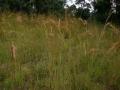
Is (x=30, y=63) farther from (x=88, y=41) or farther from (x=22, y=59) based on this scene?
(x=88, y=41)

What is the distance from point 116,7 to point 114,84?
6.54 metres

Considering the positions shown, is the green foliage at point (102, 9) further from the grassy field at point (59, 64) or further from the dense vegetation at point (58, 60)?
the grassy field at point (59, 64)

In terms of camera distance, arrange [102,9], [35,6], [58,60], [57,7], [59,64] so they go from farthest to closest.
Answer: [57,7], [35,6], [102,9], [58,60], [59,64]

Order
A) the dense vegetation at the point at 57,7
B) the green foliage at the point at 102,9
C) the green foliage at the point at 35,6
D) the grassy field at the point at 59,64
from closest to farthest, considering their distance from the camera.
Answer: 1. the grassy field at the point at 59,64
2. the green foliage at the point at 102,9
3. the dense vegetation at the point at 57,7
4. the green foliage at the point at 35,6

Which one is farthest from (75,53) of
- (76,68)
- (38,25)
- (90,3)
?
(90,3)

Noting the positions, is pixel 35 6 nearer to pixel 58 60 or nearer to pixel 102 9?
pixel 102 9

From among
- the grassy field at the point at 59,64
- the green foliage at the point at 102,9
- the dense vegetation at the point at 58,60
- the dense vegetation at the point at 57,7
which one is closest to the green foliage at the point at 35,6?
the dense vegetation at the point at 57,7

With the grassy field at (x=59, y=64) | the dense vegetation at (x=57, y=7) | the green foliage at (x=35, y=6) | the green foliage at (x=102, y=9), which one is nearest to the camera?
the grassy field at (x=59, y=64)

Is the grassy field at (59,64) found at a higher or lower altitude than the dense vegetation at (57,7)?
lower

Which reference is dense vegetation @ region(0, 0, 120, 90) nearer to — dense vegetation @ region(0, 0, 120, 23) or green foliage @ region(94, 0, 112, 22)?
green foliage @ region(94, 0, 112, 22)

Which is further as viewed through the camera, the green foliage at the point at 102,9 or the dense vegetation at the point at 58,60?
the green foliage at the point at 102,9

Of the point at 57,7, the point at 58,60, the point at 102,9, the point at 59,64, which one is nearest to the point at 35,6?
the point at 57,7

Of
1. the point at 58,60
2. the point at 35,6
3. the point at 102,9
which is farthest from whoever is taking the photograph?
the point at 35,6

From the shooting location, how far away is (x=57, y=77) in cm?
402
